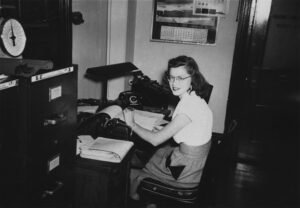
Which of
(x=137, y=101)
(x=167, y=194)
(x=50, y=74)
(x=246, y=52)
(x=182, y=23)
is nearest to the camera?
(x=50, y=74)

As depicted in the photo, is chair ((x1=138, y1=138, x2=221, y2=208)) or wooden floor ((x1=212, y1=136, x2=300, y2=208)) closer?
chair ((x1=138, y1=138, x2=221, y2=208))

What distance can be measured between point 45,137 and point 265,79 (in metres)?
2.72

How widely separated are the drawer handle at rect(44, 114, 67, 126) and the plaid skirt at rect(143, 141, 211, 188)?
Result: 776 millimetres

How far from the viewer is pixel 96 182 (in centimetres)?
167

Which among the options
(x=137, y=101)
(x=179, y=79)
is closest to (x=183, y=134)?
(x=179, y=79)

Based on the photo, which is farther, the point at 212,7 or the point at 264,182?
the point at 212,7

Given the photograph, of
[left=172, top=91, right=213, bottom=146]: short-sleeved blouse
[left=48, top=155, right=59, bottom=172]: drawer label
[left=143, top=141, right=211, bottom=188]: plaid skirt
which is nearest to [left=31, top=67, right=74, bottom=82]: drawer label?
[left=48, top=155, right=59, bottom=172]: drawer label

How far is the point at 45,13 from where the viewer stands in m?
2.07

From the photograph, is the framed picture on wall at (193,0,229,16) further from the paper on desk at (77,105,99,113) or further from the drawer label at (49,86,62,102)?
the drawer label at (49,86,62,102)

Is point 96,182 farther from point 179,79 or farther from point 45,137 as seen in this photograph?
point 179,79

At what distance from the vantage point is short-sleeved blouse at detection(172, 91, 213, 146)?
6.36 feet

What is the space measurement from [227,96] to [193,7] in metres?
1.04

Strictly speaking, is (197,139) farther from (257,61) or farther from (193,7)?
(193,7)

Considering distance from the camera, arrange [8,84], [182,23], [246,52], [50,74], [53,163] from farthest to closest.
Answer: [182,23]
[246,52]
[53,163]
[50,74]
[8,84]
